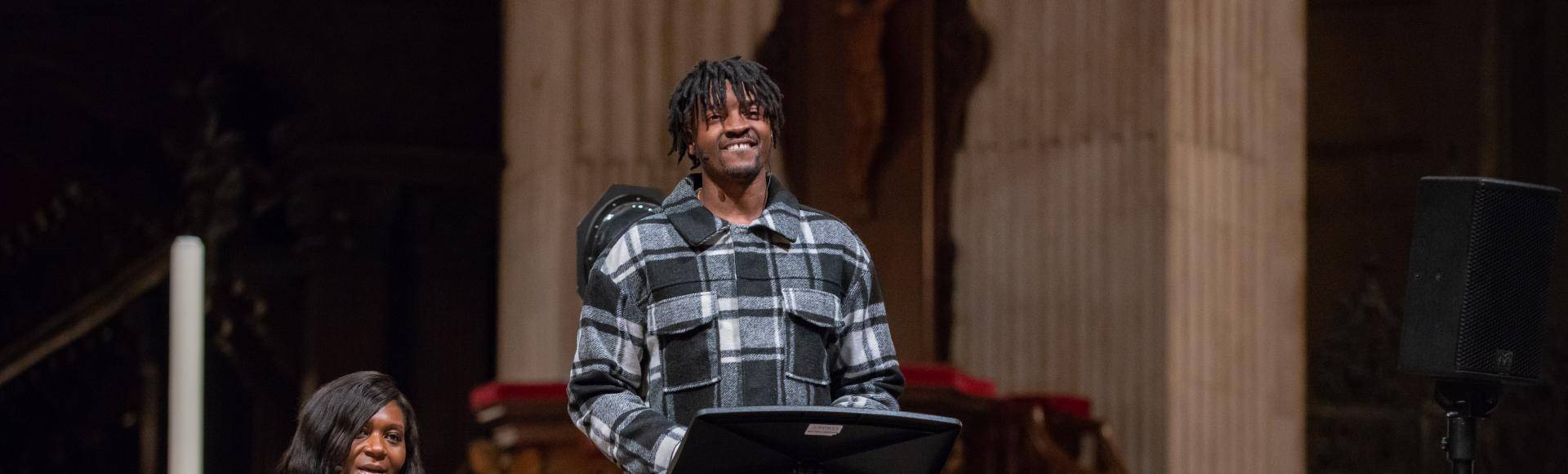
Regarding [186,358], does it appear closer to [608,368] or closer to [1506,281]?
[608,368]

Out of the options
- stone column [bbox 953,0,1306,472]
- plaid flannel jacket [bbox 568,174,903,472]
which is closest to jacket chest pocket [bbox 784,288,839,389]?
plaid flannel jacket [bbox 568,174,903,472]

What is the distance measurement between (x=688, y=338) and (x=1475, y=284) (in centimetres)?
224

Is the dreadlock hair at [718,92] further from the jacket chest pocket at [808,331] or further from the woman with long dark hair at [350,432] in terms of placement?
the woman with long dark hair at [350,432]

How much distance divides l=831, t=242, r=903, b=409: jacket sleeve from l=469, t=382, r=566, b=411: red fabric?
3.02 metres

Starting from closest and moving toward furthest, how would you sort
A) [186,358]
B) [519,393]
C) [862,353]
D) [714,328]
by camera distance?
1. [186,358]
2. [714,328]
3. [862,353]
4. [519,393]

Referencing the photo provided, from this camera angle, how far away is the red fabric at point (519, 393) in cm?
609

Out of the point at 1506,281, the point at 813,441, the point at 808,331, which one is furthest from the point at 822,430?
the point at 1506,281

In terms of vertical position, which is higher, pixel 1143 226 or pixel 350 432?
pixel 1143 226

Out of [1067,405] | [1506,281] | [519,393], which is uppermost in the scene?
[1506,281]

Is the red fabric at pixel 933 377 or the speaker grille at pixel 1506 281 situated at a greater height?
the speaker grille at pixel 1506 281

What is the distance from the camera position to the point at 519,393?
20.1 ft

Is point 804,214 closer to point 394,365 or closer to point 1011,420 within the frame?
point 1011,420

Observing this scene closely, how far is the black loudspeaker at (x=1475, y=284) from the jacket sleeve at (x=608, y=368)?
214 cm

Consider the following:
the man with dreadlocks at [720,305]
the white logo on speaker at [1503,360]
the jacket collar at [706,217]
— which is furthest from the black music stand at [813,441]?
the white logo on speaker at [1503,360]
